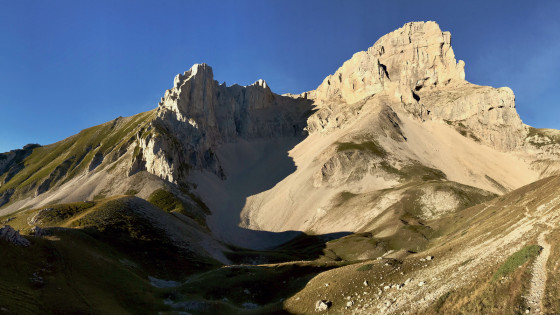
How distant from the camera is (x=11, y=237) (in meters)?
30.6

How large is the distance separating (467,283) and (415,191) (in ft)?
379

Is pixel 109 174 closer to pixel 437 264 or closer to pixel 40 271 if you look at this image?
pixel 40 271

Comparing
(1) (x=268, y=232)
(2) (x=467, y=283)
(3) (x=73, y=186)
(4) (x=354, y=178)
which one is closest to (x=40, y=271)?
(2) (x=467, y=283)

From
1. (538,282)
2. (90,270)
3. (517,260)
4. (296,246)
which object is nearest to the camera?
(538,282)

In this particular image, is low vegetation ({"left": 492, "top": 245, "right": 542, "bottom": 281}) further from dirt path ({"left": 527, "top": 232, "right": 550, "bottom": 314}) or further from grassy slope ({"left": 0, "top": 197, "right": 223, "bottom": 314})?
grassy slope ({"left": 0, "top": 197, "right": 223, "bottom": 314})

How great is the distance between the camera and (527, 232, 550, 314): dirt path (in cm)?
1582

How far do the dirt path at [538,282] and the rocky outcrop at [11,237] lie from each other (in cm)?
4119

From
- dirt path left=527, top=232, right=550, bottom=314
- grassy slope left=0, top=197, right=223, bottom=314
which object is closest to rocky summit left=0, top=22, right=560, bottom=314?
dirt path left=527, top=232, right=550, bottom=314

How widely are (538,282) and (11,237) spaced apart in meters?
42.7

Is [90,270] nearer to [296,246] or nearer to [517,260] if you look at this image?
[517,260]

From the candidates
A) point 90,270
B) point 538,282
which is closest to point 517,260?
point 538,282

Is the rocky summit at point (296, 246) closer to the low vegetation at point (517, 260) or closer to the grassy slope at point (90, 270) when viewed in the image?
the low vegetation at point (517, 260)

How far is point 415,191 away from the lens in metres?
127

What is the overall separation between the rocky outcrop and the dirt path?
135ft
